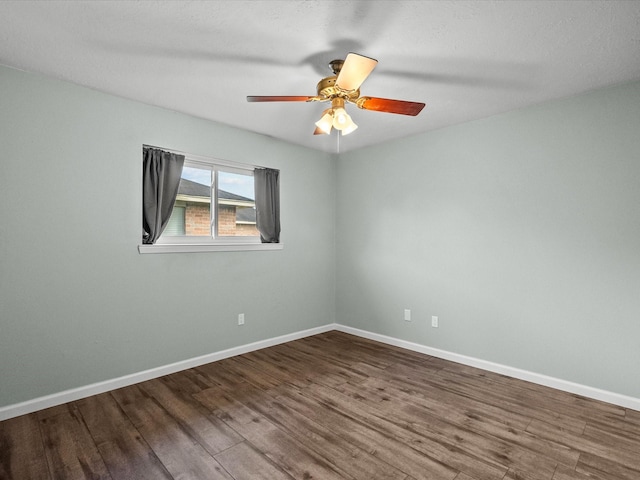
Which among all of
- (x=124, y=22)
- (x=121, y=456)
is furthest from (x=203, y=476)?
(x=124, y=22)

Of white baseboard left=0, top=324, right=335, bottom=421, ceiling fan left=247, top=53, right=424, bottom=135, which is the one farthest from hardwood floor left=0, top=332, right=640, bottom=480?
ceiling fan left=247, top=53, right=424, bottom=135

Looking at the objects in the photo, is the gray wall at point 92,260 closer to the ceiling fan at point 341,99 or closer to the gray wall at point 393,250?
the gray wall at point 393,250

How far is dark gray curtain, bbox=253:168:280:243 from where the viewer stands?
153 inches

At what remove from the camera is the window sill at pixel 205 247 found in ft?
10.1

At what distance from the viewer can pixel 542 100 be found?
115 inches

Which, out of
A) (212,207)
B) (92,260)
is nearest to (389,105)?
(212,207)

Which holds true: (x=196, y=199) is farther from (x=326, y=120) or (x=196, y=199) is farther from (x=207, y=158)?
(x=326, y=120)

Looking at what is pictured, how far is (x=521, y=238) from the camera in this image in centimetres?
309

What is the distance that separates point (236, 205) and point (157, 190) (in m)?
0.90

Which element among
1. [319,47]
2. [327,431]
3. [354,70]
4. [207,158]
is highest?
[319,47]

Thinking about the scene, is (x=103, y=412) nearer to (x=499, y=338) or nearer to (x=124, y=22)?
(x=124, y=22)

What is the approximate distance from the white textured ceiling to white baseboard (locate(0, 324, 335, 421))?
243 centimetres

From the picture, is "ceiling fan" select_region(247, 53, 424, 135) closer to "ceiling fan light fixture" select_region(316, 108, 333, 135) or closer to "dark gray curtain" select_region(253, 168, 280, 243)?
"ceiling fan light fixture" select_region(316, 108, 333, 135)

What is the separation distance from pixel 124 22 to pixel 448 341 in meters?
3.83
